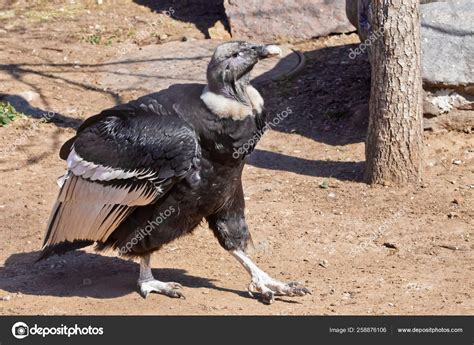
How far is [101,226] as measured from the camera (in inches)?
227

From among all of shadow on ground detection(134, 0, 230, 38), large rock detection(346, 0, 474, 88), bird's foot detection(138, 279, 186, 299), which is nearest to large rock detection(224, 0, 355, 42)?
shadow on ground detection(134, 0, 230, 38)

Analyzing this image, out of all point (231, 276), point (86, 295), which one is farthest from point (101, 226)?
point (231, 276)

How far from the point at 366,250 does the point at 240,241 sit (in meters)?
1.28

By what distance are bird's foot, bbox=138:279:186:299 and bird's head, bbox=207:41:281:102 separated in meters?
1.42

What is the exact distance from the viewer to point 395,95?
774 centimetres

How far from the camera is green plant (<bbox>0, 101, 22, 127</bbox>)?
30.0ft

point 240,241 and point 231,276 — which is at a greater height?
point 240,241

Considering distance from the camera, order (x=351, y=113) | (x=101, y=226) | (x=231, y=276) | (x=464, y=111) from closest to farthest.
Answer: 1. (x=101, y=226)
2. (x=231, y=276)
3. (x=464, y=111)
4. (x=351, y=113)

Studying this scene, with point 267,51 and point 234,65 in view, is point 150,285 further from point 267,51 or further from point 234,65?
point 267,51

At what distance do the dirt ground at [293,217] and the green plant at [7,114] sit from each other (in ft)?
0.32

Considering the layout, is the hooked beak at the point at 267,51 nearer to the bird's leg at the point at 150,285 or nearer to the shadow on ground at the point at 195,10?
the bird's leg at the point at 150,285

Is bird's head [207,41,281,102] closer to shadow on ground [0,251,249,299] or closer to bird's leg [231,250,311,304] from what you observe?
bird's leg [231,250,311,304]

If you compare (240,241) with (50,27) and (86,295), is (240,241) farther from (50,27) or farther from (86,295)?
(50,27)

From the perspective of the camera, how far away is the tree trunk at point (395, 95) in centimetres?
764
